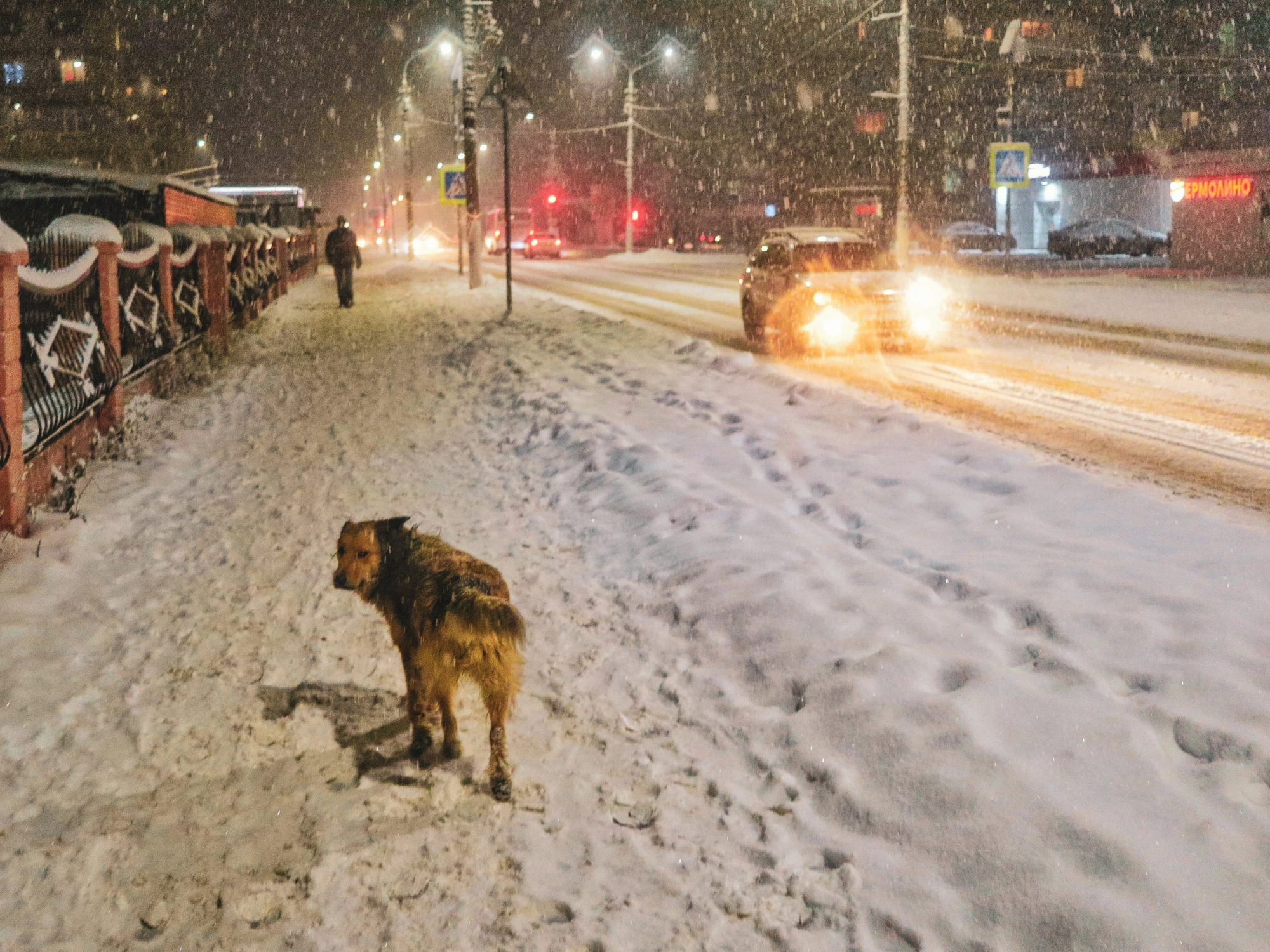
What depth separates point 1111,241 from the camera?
46.0 metres

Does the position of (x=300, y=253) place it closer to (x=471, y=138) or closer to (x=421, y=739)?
(x=471, y=138)

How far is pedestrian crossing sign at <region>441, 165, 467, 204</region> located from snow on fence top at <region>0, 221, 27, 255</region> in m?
22.2

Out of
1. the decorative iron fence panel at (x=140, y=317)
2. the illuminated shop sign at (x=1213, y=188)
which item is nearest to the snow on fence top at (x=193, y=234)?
the decorative iron fence panel at (x=140, y=317)

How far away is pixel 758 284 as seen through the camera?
16406mm

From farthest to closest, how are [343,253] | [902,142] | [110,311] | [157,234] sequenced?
[902,142] → [343,253] → [157,234] → [110,311]

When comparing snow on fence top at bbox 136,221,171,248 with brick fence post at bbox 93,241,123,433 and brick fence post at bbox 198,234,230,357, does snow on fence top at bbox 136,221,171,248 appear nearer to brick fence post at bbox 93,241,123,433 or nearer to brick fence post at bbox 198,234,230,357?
brick fence post at bbox 93,241,123,433

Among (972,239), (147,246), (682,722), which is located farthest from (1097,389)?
(972,239)

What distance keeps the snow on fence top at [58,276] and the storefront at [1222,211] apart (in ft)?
112

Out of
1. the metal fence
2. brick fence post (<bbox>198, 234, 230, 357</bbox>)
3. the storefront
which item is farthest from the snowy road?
the storefront

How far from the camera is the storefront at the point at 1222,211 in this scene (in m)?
34.6

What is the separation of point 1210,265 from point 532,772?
128 ft

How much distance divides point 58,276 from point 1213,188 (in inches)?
1477

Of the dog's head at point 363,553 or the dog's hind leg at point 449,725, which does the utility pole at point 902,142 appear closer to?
the dog's head at point 363,553

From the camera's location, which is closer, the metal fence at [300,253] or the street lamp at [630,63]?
the metal fence at [300,253]
